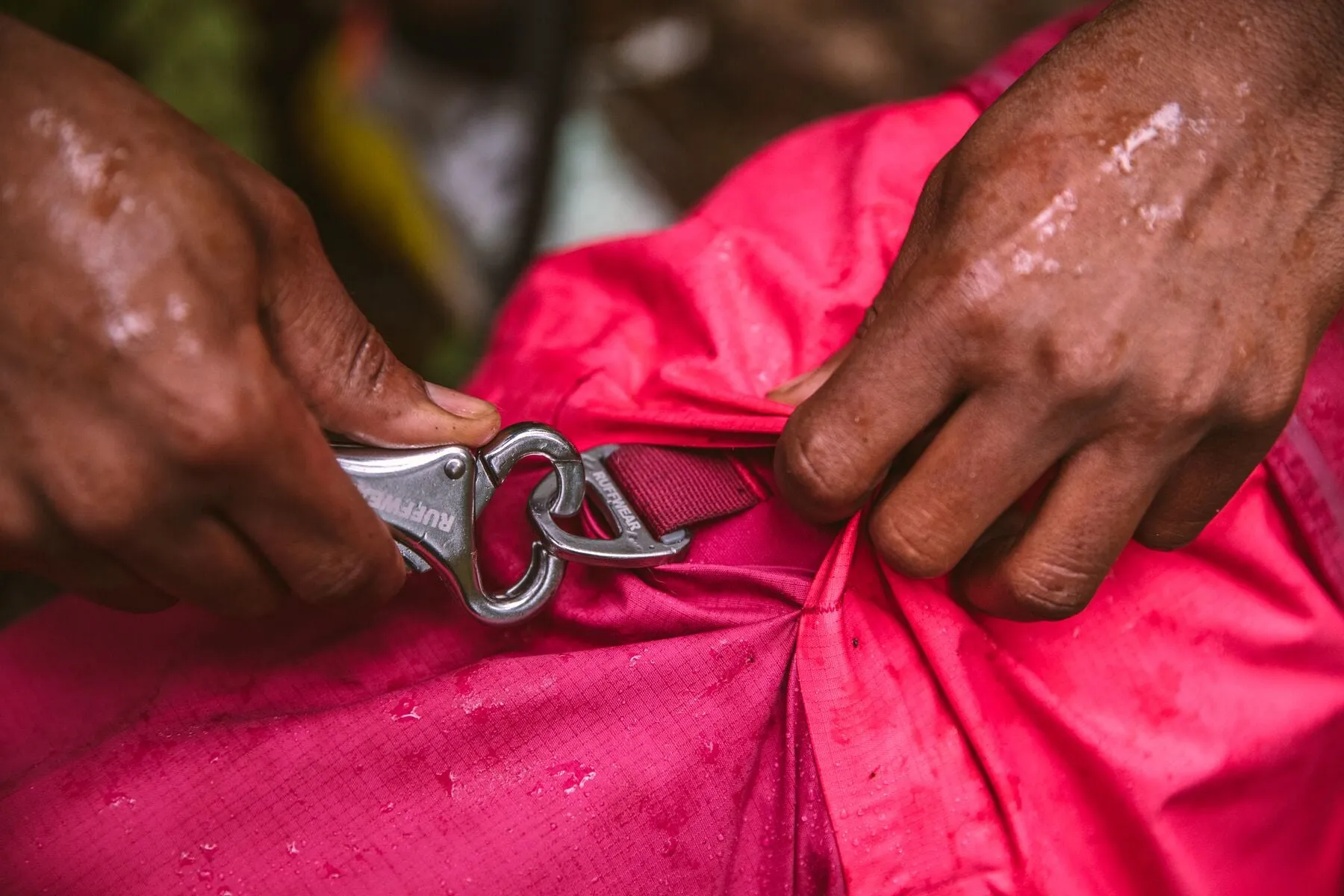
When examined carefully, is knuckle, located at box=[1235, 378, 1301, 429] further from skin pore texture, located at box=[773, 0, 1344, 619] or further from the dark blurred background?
the dark blurred background

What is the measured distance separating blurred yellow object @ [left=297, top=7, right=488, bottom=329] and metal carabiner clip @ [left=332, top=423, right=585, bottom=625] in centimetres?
166

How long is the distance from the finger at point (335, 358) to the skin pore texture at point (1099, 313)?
0.40 metres

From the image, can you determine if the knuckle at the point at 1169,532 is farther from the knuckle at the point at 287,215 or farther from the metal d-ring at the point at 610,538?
the knuckle at the point at 287,215

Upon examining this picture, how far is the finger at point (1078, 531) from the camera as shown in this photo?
0.98 m

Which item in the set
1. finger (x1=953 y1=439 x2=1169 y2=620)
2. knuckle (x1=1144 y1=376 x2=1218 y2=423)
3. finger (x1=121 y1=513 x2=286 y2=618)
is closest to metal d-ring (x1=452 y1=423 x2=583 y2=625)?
finger (x1=121 y1=513 x2=286 y2=618)

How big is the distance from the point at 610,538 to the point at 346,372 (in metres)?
0.35

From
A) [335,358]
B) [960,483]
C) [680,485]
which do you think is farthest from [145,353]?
[960,483]

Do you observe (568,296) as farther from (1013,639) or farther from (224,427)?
(1013,639)

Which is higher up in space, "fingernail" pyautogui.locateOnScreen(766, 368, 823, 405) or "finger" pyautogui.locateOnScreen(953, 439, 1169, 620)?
"finger" pyautogui.locateOnScreen(953, 439, 1169, 620)

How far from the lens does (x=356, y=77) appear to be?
8.71 feet

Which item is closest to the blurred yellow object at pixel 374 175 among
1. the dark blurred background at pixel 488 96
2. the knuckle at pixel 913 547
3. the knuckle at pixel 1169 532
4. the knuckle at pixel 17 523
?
the dark blurred background at pixel 488 96

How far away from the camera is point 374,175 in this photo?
2551mm

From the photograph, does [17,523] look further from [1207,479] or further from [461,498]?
[1207,479]

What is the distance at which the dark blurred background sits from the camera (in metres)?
2.38
